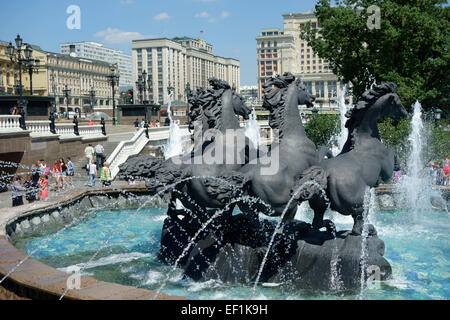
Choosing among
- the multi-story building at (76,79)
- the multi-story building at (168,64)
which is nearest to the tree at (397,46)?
the multi-story building at (76,79)

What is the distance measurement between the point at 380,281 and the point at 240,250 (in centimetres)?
214

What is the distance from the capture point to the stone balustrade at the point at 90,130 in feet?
80.7

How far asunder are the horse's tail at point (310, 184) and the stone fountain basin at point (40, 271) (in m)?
2.37

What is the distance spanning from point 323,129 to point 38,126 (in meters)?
13.6

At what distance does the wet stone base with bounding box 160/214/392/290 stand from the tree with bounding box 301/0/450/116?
17932 mm

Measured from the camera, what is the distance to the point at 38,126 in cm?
2077

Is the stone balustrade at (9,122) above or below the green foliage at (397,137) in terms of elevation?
above

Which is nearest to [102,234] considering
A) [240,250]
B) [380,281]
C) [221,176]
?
[240,250]

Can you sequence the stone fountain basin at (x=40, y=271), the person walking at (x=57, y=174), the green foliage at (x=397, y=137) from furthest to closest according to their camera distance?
the green foliage at (x=397, y=137) → the person walking at (x=57, y=174) → the stone fountain basin at (x=40, y=271)

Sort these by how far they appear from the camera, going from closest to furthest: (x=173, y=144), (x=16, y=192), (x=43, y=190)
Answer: (x=16, y=192), (x=43, y=190), (x=173, y=144)

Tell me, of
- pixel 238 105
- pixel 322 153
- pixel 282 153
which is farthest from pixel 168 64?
pixel 282 153

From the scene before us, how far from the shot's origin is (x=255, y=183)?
6.54 meters

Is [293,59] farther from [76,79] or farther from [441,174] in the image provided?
[441,174]

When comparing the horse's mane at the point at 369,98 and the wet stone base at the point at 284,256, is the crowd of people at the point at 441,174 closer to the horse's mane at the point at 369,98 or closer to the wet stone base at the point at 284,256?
the horse's mane at the point at 369,98
